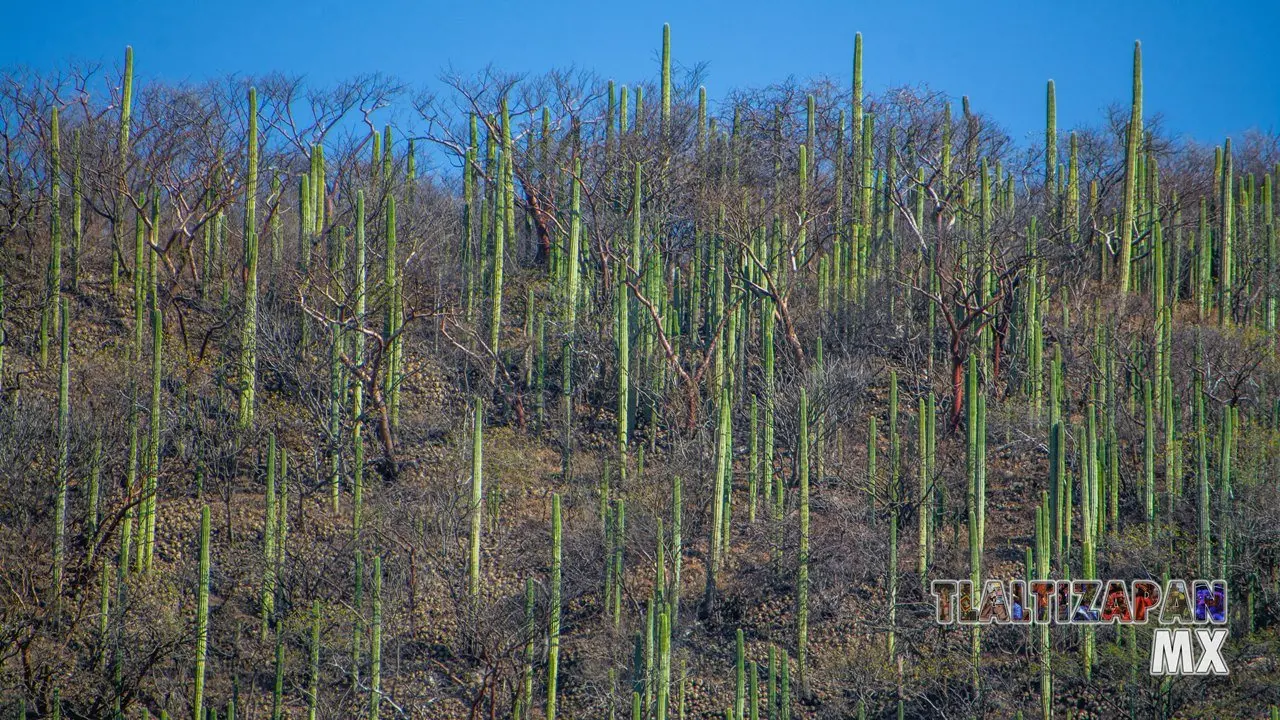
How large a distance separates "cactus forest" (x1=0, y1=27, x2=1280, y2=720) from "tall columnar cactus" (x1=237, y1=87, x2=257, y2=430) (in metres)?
0.07

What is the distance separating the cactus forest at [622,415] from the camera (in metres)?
14.4

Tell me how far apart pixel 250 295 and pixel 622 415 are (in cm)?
508

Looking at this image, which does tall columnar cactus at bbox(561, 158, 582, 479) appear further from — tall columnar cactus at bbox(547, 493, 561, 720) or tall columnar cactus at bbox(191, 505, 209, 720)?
tall columnar cactus at bbox(191, 505, 209, 720)

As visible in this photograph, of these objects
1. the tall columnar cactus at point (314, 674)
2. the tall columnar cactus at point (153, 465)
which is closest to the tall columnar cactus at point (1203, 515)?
the tall columnar cactus at point (314, 674)

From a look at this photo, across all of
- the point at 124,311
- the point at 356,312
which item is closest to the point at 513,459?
the point at 356,312

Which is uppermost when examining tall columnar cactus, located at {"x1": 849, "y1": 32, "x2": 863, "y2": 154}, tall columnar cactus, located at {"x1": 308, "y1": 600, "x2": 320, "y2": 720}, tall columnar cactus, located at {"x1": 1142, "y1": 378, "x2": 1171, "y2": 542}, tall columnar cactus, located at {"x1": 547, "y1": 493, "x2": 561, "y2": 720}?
tall columnar cactus, located at {"x1": 849, "y1": 32, "x2": 863, "y2": 154}

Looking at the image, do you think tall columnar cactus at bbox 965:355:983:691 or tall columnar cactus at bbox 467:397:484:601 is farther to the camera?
tall columnar cactus at bbox 467:397:484:601

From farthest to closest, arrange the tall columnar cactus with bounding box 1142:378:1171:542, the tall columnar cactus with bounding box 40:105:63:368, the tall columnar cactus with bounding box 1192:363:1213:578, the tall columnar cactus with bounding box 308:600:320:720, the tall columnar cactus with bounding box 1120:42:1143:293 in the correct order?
the tall columnar cactus with bounding box 1120:42:1143:293 → the tall columnar cactus with bounding box 40:105:63:368 → the tall columnar cactus with bounding box 1142:378:1171:542 → the tall columnar cactus with bounding box 1192:363:1213:578 → the tall columnar cactus with bounding box 308:600:320:720

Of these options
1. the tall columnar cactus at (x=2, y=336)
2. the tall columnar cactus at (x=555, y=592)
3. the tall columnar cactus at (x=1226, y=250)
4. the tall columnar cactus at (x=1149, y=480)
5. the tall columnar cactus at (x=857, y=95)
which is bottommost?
the tall columnar cactus at (x=555, y=592)

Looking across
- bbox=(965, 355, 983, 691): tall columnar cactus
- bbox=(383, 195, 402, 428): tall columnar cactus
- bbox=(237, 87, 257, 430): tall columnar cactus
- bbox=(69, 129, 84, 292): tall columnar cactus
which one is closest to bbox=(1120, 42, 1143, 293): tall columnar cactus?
bbox=(965, 355, 983, 691): tall columnar cactus

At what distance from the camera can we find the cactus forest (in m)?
14.4

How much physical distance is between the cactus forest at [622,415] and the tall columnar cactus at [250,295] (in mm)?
69

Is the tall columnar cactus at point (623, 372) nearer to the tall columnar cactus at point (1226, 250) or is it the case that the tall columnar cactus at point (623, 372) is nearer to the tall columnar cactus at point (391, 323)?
the tall columnar cactus at point (391, 323)

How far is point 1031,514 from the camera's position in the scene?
1730 cm
